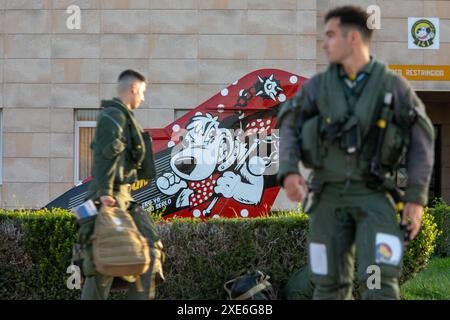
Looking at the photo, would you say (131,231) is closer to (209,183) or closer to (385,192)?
(385,192)

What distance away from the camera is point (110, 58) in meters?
16.2

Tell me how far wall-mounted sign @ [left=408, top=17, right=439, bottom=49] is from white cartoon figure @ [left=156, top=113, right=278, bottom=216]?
383 inches

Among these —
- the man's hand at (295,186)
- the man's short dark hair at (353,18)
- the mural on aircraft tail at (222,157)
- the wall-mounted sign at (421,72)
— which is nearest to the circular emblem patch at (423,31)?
the wall-mounted sign at (421,72)

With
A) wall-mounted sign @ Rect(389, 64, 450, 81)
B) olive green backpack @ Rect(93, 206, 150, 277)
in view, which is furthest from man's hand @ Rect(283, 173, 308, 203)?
wall-mounted sign @ Rect(389, 64, 450, 81)

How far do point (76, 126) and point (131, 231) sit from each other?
1209cm

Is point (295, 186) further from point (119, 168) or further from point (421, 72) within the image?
point (421, 72)

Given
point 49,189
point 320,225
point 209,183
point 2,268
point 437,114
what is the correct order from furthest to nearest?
point 437,114 < point 49,189 < point 209,183 < point 2,268 < point 320,225

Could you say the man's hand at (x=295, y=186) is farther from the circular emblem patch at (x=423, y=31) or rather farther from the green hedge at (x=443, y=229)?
the circular emblem patch at (x=423, y=31)

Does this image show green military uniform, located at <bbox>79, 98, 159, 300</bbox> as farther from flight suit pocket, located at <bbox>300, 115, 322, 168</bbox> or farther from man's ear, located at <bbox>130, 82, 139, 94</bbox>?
flight suit pocket, located at <bbox>300, 115, 322, 168</bbox>

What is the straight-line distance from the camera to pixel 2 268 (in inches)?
248

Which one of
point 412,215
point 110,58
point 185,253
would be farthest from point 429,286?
point 110,58

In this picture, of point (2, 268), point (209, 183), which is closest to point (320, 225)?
point (2, 268)

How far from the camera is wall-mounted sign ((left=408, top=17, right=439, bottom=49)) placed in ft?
54.3

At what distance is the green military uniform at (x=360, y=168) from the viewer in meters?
3.77
